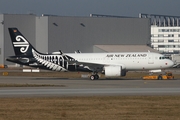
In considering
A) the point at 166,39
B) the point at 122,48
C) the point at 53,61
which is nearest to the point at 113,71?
the point at 53,61

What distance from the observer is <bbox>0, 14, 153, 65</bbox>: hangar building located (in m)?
95.2

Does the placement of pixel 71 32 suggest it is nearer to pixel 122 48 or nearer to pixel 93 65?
pixel 122 48

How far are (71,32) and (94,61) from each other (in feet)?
147

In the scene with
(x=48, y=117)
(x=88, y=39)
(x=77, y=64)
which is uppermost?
(x=88, y=39)

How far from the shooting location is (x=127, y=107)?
23.9m

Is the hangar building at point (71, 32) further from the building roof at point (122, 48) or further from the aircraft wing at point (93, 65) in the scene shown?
the aircraft wing at point (93, 65)

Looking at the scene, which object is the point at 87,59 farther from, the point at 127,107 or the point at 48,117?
the point at 48,117

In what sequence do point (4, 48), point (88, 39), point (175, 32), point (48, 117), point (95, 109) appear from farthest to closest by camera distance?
point (175, 32) → point (88, 39) → point (4, 48) → point (95, 109) → point (48, 117)

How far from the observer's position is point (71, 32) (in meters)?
98.9

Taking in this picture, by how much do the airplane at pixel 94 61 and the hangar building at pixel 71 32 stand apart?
3906 centimetres

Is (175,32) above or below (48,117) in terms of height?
above

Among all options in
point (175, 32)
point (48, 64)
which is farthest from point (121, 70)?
point (175, 32)

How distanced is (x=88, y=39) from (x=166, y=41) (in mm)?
84470

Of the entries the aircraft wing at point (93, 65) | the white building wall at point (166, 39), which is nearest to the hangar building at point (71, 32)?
the aircraft wing at point (93, 65)
